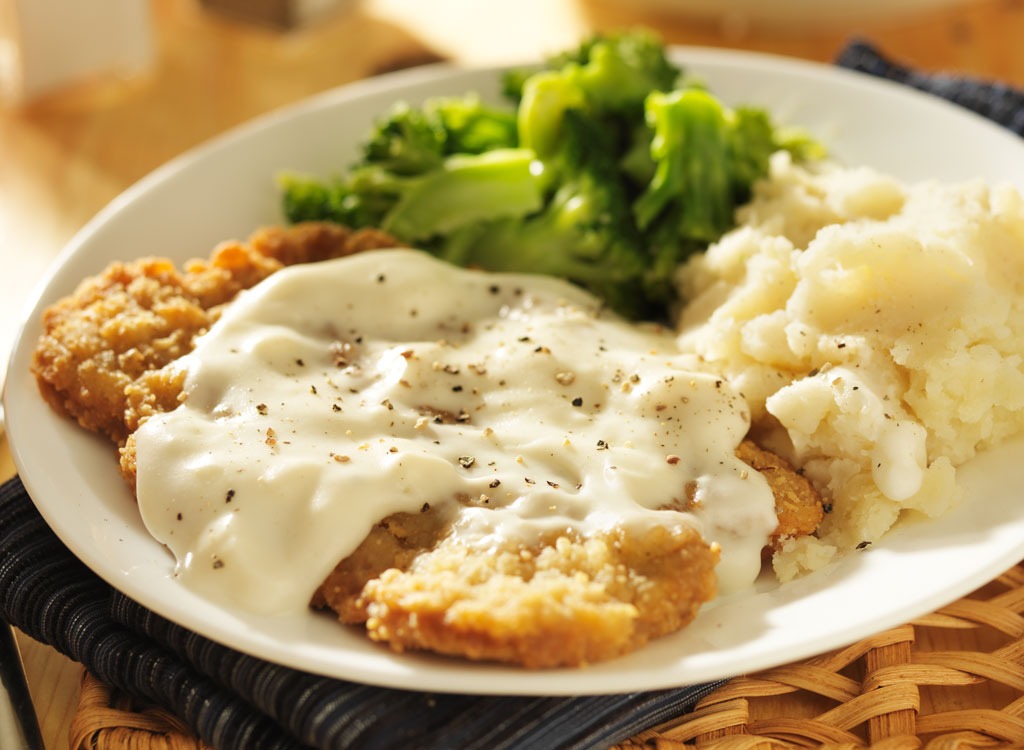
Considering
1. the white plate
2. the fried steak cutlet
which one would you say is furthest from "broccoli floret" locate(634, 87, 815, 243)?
the fried steak cutlet

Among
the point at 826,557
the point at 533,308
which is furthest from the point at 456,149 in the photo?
the point at 826,557

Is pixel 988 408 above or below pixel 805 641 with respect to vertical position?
above

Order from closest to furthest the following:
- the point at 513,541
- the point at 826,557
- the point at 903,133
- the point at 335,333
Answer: the point at 513,541
the point at 826,557
the point at 335,333
the point at 903,133

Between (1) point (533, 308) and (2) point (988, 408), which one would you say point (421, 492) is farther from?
(2) point (988, 408)

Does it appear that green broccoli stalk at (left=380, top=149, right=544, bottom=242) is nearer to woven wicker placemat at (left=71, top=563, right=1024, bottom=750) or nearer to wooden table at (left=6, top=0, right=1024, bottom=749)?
wooden table at (left=6, top=0, right=1024, bottom=749)

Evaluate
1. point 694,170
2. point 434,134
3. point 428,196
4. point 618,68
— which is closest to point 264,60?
point 434,134

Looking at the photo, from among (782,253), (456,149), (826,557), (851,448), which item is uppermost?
(456,149)
